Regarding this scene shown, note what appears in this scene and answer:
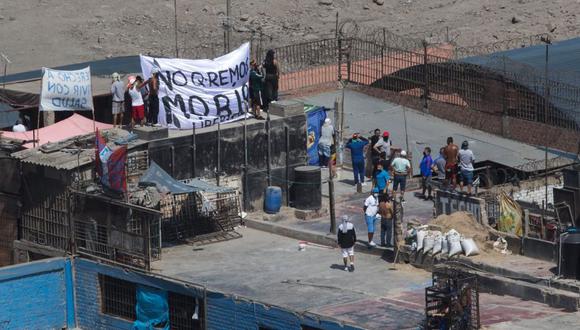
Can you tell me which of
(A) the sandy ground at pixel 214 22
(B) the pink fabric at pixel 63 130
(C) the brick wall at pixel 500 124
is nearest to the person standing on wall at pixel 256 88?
(B) the pink fabric at pixel 63 130

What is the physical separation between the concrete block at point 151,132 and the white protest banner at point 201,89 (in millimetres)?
1139

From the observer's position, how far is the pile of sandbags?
35.4 meters

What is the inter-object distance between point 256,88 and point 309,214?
421cm

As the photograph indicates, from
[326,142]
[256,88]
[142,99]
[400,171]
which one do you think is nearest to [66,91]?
[142,99]

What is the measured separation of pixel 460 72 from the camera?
48812mm

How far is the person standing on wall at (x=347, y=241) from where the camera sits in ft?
117

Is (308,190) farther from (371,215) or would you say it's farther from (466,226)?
(466,226)

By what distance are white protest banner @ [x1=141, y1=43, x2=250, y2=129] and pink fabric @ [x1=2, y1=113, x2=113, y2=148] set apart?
187 centimetres

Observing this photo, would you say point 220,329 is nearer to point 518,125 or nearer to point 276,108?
point 276,108

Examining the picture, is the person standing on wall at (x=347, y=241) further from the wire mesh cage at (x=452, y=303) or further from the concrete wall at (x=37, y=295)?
the concrete wall at (x=37, y=295)

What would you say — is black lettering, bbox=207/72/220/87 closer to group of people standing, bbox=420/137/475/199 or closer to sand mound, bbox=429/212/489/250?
group of people standing, bbox=420/137/475/199

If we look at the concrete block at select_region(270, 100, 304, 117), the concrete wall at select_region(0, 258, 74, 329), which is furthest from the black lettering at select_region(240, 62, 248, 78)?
the concrete wall at select_region(0, 258, 74, 329)

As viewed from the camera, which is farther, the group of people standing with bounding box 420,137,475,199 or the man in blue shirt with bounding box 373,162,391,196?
the group of people standing with bounding box 420,137,475,199

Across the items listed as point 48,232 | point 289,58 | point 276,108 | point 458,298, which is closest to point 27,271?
point 48,232
